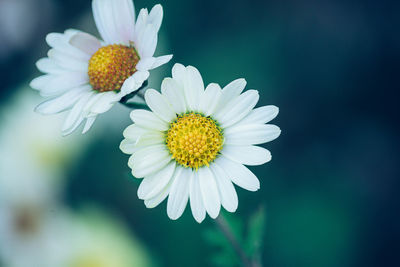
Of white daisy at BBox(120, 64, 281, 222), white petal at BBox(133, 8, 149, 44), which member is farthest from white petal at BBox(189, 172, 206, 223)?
white petal at BBox(133, 8, 149, 44)

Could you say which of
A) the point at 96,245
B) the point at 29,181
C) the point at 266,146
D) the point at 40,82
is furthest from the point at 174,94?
the point at 266,146

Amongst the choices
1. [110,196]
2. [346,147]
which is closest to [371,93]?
[346,147]

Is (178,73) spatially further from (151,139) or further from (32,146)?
(32,146)

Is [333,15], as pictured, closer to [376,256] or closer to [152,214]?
[376,256]

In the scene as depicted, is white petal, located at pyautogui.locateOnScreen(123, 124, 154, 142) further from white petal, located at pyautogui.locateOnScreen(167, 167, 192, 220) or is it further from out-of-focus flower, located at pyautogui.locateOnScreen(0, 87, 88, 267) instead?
out-of-focus flower, located at pyautogui.locateOnScreen(0, 87, 88, 267)

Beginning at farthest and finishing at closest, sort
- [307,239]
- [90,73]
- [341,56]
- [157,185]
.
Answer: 1. [341,56]
2. [307,239]
3. [90,73]
4. [157,185]

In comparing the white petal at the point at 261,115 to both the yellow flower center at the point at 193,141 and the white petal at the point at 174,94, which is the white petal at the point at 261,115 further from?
the white petal at the point at 174,94
